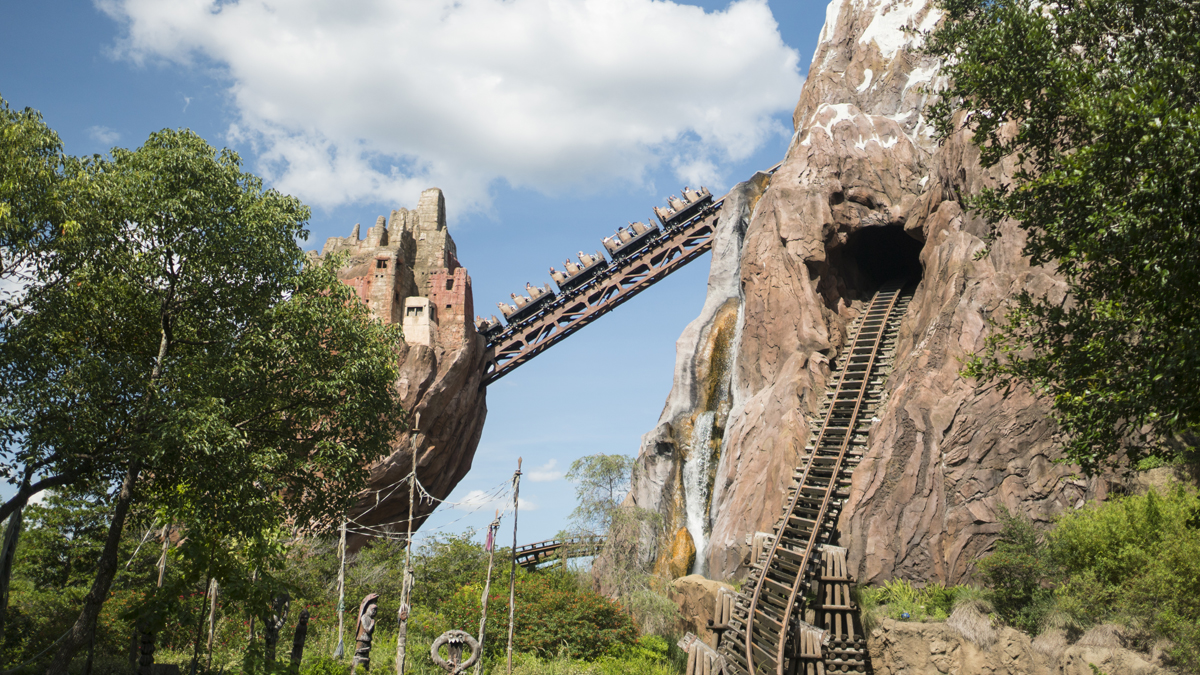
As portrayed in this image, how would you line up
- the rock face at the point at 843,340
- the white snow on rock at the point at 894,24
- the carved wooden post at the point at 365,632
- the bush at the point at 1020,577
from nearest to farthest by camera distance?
the carved wooden post at the point at 365,632 → the bush at the point at 1020,577 → the rock face at the point at 843,340 → the white snow on rock at the point at 894,24

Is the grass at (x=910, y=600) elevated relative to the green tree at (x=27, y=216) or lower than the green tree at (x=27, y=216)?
lower

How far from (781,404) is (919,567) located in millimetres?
5364

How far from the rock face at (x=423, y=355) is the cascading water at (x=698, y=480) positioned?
12.4 metres

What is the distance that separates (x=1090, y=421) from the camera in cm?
872

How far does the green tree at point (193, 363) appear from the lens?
1159 cm

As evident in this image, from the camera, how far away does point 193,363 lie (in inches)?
489

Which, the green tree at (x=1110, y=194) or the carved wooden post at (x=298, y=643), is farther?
the carved wooden post at (x=298, y=643)

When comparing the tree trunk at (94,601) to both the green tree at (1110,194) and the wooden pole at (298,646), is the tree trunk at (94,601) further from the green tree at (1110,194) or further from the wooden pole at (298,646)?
the green tree at (1110,194)

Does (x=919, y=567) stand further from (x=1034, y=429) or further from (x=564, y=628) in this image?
(x=564, y=628)

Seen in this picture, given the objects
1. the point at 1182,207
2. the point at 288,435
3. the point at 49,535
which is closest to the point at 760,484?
the point at 288,435

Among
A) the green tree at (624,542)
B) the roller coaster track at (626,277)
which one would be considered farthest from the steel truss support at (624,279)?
the green tree at (624,542)

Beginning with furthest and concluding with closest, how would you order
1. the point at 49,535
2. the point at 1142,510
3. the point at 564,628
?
the point at 49,535, the point at 564,628, the point at 1142,510

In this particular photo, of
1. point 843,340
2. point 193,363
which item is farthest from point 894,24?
point 193,363

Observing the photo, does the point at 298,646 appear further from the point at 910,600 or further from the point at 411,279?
the point at 411,279
